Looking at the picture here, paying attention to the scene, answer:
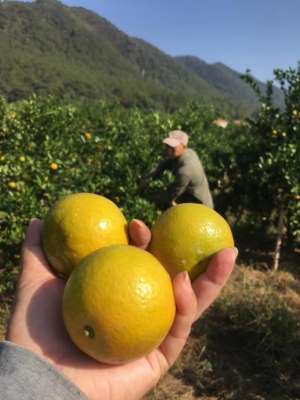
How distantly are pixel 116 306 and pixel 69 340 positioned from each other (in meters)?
0.41

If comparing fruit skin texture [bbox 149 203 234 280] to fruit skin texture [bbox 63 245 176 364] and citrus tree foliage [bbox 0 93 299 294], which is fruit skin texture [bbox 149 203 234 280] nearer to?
fruit skin texture [bbox 63 245 176 364]

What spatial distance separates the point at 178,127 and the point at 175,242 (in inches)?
350

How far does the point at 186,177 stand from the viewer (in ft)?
18.4

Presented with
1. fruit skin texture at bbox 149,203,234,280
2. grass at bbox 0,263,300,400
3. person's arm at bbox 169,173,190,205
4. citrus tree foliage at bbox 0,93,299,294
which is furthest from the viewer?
person's arm at bbox 169,173,190,205

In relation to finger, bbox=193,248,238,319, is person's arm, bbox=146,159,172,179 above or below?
below

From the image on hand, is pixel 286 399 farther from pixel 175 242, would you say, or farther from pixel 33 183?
pixel 33 183

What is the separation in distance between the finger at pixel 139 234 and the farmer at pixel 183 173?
3748 millimetres

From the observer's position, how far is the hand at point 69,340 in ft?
5.31

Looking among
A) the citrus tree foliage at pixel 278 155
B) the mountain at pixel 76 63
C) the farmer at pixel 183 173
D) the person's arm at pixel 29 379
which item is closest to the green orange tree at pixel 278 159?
the citrus tree foliage at pixel 278 155

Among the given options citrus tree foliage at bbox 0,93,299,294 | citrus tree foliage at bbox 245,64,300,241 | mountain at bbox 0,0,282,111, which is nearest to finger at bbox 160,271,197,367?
citrus tree foliage at bbox 0,93,299,294

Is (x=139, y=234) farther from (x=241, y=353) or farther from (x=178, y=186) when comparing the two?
(x=178, y=186)

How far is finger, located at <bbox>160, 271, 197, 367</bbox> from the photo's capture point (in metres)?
1.61

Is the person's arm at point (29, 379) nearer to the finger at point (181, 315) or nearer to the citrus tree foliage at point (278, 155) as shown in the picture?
the finger at point (181, 315)

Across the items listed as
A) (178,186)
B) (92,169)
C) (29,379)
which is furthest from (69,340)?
(92,169)
